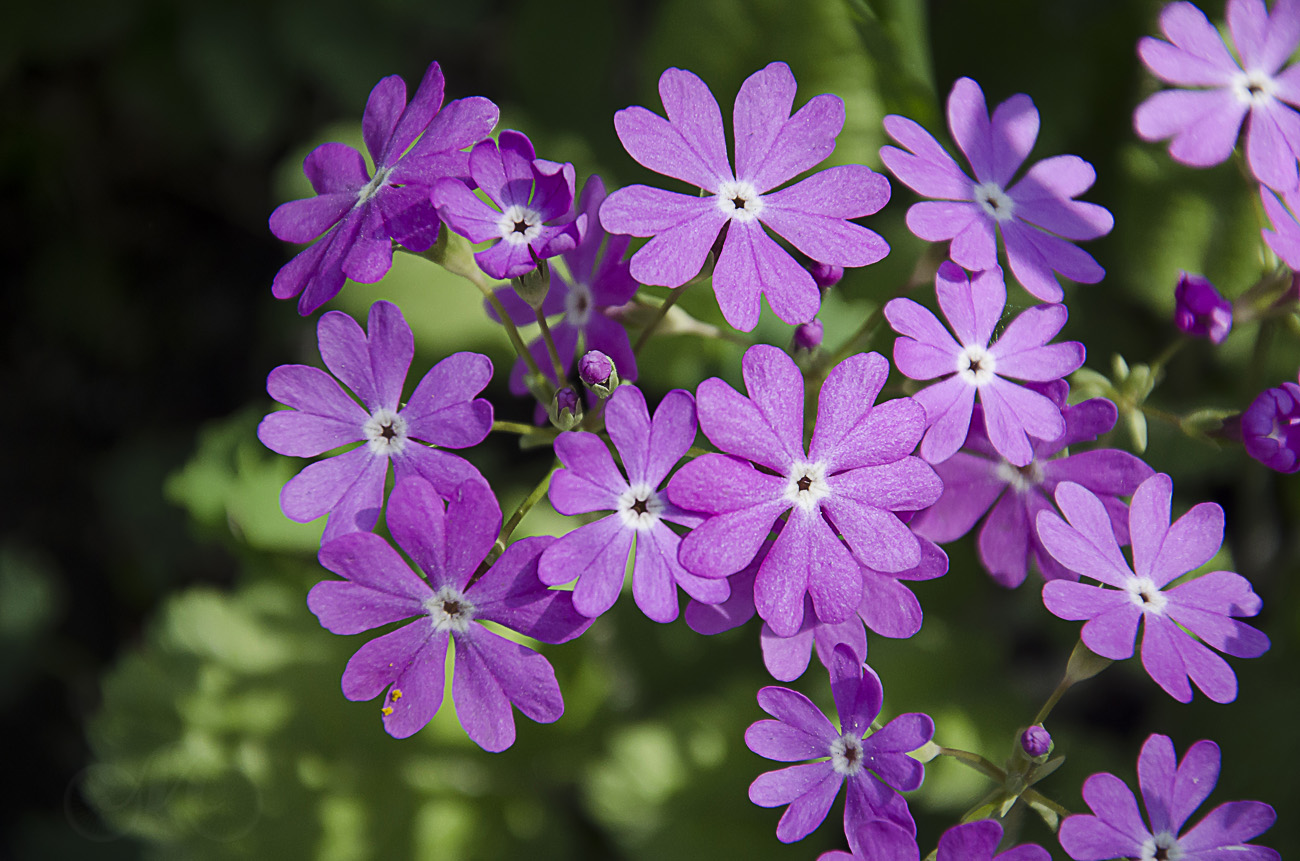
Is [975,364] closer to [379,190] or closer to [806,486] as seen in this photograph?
[806,486]

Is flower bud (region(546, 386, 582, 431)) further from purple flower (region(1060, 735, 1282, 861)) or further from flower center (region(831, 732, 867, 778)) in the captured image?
purple flower (region(1060, 735, 1282, 861))

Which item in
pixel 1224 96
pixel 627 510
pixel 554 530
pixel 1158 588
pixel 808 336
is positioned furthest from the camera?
pixel 554 530

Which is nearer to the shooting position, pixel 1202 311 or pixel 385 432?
pixel 385 432

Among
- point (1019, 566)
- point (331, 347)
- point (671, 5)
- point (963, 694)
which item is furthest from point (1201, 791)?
point (671, 5)

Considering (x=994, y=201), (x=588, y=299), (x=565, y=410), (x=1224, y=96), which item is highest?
(x=1224, y=96)

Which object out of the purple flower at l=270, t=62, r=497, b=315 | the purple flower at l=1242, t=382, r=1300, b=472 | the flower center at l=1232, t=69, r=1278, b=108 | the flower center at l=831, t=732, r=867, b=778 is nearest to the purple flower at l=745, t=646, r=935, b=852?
the flower center at l=831, t=732, r=867, b=778

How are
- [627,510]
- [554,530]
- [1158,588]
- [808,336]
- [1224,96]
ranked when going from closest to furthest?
[627,510] → [1158,588] → [808,336] → [1224,96] → [554,530]

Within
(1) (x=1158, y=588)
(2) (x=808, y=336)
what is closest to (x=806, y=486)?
(2) (x=808, y=336)
